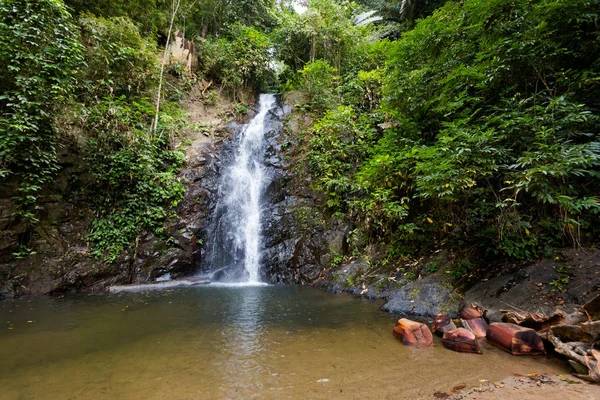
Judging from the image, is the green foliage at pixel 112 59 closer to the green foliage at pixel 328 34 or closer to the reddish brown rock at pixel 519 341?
the green foliage at pixel 328 34

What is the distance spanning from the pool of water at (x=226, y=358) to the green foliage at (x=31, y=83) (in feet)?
11.8

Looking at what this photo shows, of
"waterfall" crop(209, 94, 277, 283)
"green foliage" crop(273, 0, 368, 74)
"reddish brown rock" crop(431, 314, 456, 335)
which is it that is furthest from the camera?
"green foliage" crop(273, 0, 368, 74)

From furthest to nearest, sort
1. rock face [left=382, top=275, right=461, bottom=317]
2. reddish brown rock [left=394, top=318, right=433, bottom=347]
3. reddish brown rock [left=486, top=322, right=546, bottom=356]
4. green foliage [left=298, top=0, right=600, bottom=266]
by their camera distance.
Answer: rock face [left=382, top=275, right=461, bottom=317], green foliage [left=298, top=0, right=600, bottom=266], reddish brown rock [left=394, top=318, right=433, bottom=347], reddish brown rock [left=486, top=322, right=546, bottom=356]

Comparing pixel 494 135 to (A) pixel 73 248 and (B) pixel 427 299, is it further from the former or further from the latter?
(A) pixel 73 248

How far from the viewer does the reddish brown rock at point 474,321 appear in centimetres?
348

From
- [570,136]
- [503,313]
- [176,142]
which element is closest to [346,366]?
[503,313]

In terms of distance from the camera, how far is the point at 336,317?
14.9 feet

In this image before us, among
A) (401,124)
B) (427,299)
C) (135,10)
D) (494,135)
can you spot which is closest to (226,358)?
(427,299)

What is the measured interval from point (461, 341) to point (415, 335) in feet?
1.59

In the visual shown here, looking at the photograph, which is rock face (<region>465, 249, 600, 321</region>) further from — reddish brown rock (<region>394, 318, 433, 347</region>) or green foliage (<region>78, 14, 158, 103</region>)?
green foliage (<region>78, 14, 158, 103</region>)

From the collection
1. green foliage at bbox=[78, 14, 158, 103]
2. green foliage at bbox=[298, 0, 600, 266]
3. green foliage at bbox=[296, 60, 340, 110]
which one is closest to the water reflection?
green foliage at bbox=[298, 0, 600, 266]

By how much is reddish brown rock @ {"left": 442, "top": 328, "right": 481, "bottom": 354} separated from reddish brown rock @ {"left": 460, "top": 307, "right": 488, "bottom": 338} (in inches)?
19.8

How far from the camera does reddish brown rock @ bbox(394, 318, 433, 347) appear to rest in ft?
10.7

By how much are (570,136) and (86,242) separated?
430 inches
